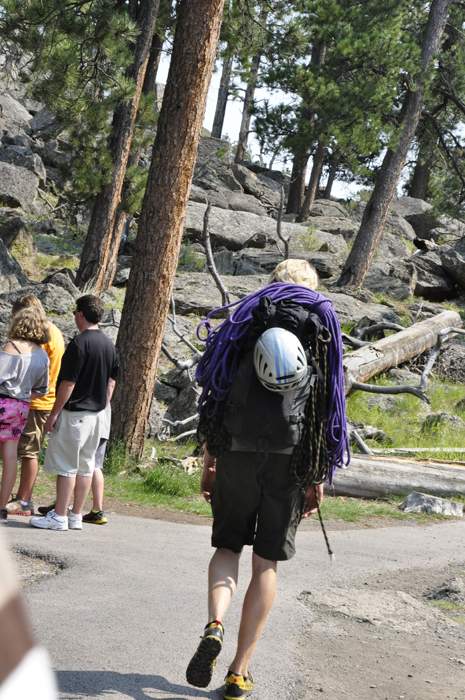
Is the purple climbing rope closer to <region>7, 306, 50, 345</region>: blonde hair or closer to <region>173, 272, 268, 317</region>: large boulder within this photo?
<region>7, 306, 50, 345</region>: blonde hair

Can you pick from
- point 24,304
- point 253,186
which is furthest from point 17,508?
point 253,186

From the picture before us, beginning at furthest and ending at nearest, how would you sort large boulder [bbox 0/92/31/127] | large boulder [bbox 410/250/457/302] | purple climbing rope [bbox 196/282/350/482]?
1. large boulder [bbox 0/92/31/127]
2. large boulder [bbox 410/250/457/302]
3. purple climbing rope [bbox 196/282/350/482]

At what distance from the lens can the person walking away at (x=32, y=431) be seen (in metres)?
5.95

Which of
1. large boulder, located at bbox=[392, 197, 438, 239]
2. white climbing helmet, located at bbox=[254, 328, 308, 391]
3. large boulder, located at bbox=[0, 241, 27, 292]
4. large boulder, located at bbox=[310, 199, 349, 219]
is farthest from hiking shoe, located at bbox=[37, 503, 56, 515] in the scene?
large boulder, located at bbox=[392, 197, 438, 239]

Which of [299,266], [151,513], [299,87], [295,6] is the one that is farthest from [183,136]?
[299,87]

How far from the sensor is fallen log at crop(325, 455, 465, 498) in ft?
29.0

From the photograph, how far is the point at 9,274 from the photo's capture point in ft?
44.6

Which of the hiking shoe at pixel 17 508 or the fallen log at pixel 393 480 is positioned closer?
the hiking shoe at pixel 17 508

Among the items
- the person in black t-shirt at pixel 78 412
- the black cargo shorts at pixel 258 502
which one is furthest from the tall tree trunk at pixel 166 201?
the black cargo shorts at pixel 258 502

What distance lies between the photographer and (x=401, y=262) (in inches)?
822

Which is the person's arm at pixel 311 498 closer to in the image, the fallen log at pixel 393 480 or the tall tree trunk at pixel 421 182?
the fallen log at pixel 393 480

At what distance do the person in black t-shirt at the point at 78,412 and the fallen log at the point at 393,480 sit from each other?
4.15 metres

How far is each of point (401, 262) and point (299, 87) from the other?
636 cm

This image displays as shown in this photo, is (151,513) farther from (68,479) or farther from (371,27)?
(371,27)
